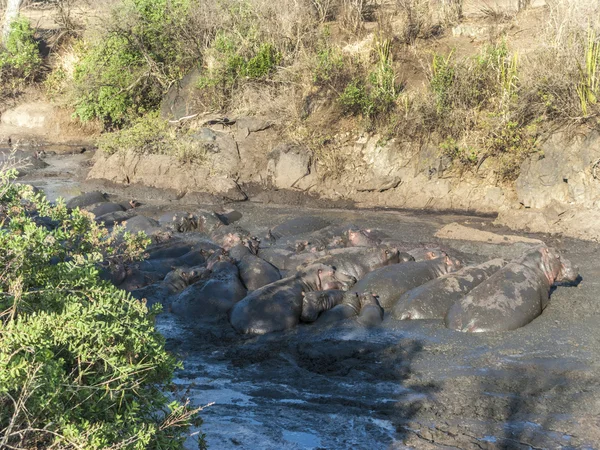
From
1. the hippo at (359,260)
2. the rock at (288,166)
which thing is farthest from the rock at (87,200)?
the hippo at (359,260)

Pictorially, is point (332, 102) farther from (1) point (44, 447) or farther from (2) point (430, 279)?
(1) point (44, 447)

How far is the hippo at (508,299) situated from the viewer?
9.41 m

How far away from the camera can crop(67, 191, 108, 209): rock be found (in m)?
16.7

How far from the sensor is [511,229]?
47.5 ft

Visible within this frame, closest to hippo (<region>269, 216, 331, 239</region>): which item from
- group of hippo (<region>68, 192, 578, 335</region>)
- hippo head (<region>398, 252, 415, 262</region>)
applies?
group of hippo (<region>68, 192, 578, 335</region>)

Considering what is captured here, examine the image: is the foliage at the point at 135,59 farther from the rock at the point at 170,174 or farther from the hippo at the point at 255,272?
the hippo at the point at 255,272

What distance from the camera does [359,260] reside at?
1175cm

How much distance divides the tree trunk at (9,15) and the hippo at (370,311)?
21573 mm

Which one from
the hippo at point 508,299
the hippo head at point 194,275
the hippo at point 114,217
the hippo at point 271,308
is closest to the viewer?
the hippo at point 508,299

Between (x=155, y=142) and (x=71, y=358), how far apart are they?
1531 cm

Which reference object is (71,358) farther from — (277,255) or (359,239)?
(359,239)

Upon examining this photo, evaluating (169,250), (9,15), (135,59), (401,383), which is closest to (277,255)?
(169,250)

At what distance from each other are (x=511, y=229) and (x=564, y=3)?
5832mm

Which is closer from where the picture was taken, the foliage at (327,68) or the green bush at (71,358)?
the green bush at (71,358)
